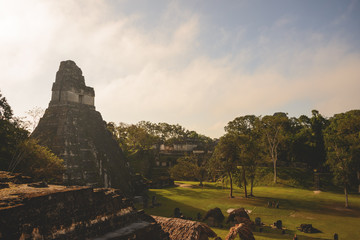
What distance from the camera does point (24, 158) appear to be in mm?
13602

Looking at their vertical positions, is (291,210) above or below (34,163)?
below

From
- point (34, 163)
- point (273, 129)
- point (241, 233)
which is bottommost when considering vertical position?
point (241, 233)

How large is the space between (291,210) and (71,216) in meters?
17.0

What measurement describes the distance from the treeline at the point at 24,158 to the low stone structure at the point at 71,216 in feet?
25.5

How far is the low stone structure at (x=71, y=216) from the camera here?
15.4 feet

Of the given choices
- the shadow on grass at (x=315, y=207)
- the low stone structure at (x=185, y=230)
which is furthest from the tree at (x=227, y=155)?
the low stone structure at (x=185, y=230)

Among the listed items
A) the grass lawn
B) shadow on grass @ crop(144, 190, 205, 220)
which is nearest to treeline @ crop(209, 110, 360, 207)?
the grass lawn

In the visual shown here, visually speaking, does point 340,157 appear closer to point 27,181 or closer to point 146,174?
point 27,181

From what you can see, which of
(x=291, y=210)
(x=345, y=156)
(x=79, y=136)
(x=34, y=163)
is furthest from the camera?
(x=345, y=156)

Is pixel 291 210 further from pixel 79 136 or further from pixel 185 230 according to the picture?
pixel 79 136

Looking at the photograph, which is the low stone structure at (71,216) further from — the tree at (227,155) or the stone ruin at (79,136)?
the tree at (227,155)

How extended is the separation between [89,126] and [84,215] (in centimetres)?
1499

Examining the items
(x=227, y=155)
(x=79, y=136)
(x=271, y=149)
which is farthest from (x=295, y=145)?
(x=79, y=136)

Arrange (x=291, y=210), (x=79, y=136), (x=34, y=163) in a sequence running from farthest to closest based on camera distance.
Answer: (x=79, y=136)
(x=291, y=210)
(x=34, y=163)
